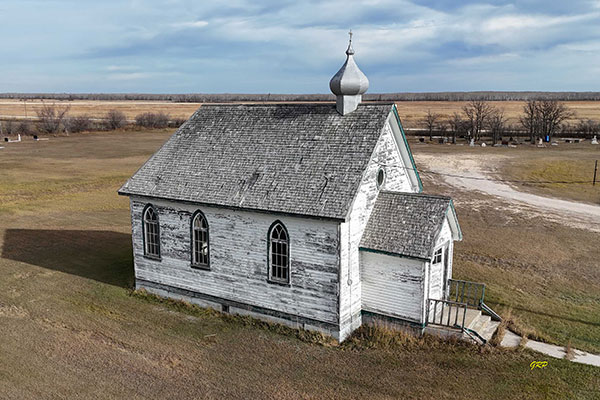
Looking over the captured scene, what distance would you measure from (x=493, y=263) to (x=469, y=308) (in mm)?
7079

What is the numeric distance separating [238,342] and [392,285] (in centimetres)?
530

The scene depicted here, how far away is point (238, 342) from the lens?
1616cm

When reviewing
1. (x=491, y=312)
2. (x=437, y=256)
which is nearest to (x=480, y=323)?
(x=491, y=312)

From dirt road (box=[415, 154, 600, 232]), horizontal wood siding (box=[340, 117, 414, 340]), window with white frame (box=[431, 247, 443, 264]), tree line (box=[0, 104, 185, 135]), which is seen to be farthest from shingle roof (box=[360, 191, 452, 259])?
tree line (box=[0, 104, 185, 135])

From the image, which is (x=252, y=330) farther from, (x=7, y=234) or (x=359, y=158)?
(x=7, y=234)

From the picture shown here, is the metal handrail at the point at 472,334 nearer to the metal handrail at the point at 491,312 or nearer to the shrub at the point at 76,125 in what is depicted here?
the metal handrail at the point at 491,312

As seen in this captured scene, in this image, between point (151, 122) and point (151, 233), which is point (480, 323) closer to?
point (151, 233)

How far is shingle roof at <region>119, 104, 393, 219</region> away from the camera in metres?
16.3

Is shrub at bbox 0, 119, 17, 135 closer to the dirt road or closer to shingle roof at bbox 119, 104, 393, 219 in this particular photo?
the dirt road

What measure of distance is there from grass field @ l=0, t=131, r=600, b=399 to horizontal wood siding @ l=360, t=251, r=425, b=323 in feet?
3.17

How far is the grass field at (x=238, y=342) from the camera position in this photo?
13531mm

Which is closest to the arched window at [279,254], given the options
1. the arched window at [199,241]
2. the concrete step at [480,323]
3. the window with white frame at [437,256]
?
the arched window at [199,241]

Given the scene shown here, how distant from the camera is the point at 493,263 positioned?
24047 millimetres

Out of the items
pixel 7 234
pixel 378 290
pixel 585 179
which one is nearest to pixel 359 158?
pixel 378 290
